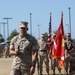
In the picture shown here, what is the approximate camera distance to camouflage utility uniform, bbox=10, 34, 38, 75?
30.5 ft

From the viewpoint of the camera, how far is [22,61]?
933 cm

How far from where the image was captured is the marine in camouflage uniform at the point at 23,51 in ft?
30.4

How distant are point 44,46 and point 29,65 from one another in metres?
9.12

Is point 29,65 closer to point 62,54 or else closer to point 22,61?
point 22,61

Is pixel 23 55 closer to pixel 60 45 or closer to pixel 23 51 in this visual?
pixel 23 51

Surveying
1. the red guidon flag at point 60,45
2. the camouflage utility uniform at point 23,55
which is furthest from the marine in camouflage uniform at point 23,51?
the red guidon flag at point 60,45

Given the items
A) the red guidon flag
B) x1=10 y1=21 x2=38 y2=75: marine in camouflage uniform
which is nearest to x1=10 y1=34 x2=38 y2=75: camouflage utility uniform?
x1=10 y1=21 x2=38 y2=75: marine in camouflage uniform

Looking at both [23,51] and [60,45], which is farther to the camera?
[60,45]

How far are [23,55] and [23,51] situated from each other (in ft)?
0.31

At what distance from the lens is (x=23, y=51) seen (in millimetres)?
9359

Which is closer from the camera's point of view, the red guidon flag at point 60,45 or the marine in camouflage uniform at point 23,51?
the marine in camouflage uniform at point 23,51

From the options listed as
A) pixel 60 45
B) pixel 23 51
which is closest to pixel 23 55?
pixel 23 51

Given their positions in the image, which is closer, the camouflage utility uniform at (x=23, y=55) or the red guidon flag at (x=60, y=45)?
the camouflage utility uniform at (x=23, y=55)

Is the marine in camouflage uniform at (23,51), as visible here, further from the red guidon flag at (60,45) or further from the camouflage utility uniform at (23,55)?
the red guidon flag at (60,45)
